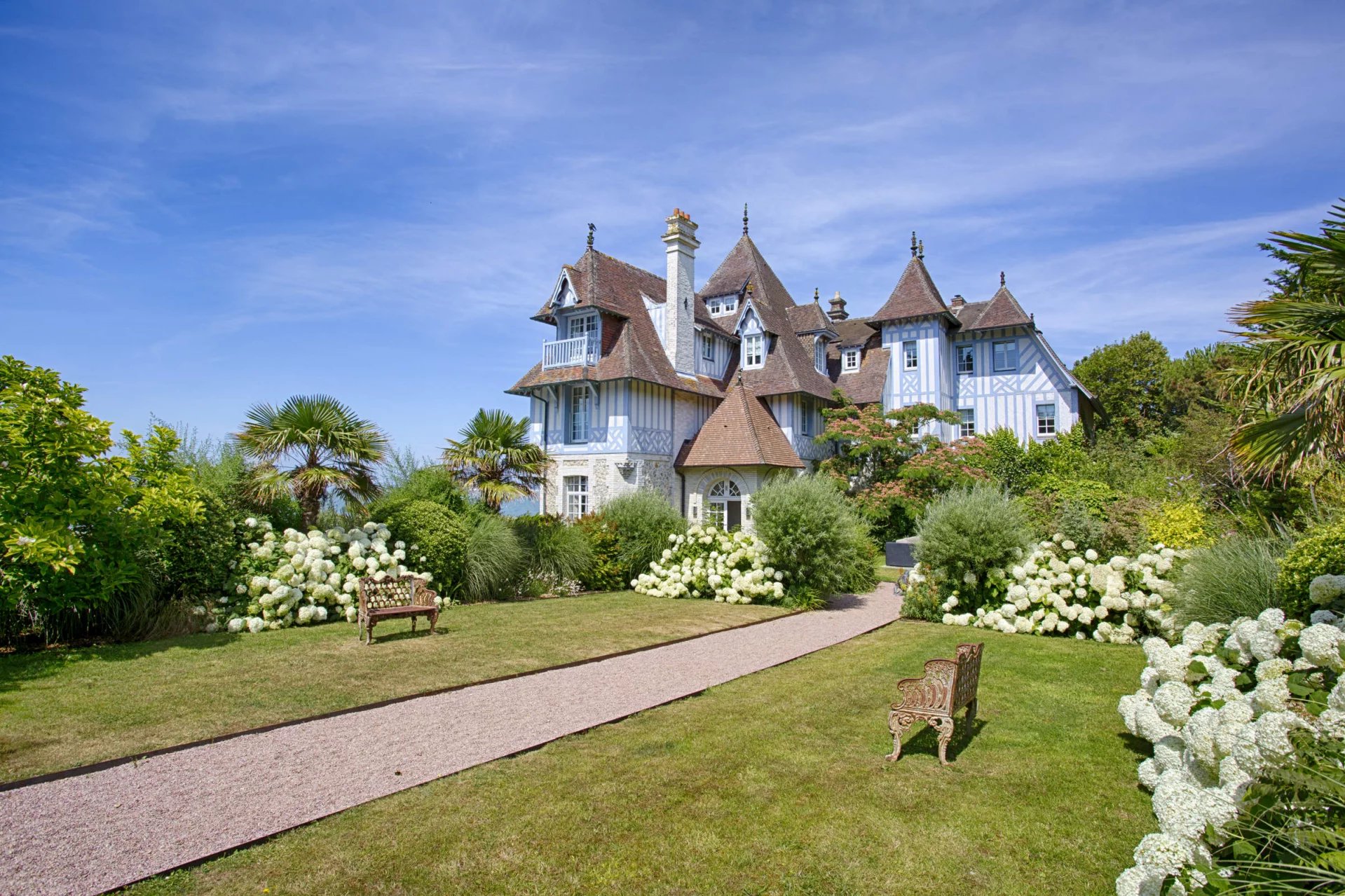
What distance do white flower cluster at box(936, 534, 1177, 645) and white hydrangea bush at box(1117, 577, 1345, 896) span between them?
12.9 ft

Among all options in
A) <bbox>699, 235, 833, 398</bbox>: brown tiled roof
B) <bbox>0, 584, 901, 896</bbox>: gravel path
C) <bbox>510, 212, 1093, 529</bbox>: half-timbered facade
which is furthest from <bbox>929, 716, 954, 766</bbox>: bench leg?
<bbox>699, 235, 833, 398</bbox>: brown tiled roof

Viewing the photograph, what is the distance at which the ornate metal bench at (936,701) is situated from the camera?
5215mm

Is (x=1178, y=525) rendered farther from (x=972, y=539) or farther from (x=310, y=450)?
(x=310, y=450)

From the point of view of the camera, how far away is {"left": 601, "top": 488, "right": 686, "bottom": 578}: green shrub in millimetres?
15562

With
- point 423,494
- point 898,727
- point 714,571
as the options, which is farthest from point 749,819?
point 423,494

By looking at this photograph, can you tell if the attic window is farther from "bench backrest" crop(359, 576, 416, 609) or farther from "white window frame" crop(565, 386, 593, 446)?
"bench backrest" crop(359, 576, 416, 609)

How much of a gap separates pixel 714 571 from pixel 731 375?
1200cm

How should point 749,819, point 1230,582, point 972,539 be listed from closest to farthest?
point 749,819, point 1230,582, point 972,539

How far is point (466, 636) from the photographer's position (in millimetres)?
9820

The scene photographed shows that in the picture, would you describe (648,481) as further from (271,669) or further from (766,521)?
(271,669)

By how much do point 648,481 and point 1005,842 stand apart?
17280 mm

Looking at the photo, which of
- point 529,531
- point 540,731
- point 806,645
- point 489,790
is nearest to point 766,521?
point 806,645

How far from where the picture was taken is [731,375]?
25016 mm

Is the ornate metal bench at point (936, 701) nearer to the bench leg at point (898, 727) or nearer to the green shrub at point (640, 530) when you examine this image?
the bench leg at point (898, 727)
